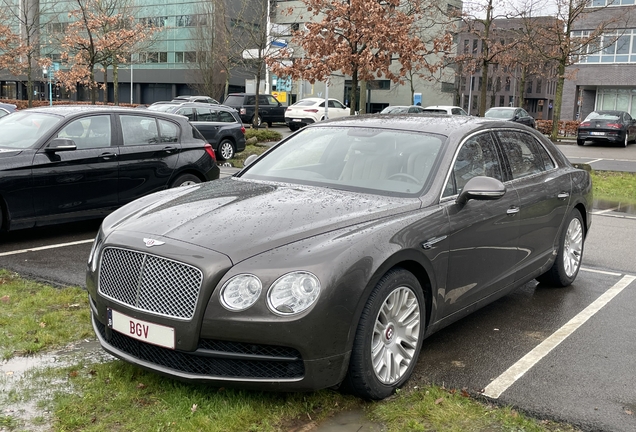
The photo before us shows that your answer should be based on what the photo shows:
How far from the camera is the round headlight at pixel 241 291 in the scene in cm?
347

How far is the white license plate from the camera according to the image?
3.55 m

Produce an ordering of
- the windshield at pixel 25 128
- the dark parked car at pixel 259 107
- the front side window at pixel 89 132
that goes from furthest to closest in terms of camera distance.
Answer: the dark parked car at pixel 259 107
the front side window at pixel 89 132
the windshield at pixel 25 128

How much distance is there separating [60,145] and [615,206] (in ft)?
32.8

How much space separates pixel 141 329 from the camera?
3654 millimetres

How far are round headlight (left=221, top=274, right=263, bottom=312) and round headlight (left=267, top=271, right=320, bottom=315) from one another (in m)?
0.08

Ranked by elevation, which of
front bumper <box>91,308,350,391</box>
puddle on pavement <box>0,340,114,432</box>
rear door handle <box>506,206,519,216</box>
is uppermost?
rear door handle <box>506,206,519,216</box>

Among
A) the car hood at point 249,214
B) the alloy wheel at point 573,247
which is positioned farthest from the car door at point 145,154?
the alloy wheel at point 573,247

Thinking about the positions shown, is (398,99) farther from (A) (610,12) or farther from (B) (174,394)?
(B) (174,394)

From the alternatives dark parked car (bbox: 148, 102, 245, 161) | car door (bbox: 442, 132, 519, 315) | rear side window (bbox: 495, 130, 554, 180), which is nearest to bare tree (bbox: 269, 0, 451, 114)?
dark parked car (bbox: 148, 102, 245, 161)

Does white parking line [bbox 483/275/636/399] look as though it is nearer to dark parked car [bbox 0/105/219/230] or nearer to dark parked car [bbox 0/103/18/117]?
dark parked car [bbox 0/105/219/230]

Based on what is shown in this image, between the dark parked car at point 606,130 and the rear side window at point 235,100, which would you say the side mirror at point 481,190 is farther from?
the rear side window at point 235,100

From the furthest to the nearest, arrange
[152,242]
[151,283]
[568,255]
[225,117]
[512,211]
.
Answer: [225,117] → [568,255] → [512,211] → [152,242] → [151,283]

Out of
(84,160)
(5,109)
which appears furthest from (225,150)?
(84,160)

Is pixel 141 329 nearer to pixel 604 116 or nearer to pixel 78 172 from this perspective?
pixel 78 172
